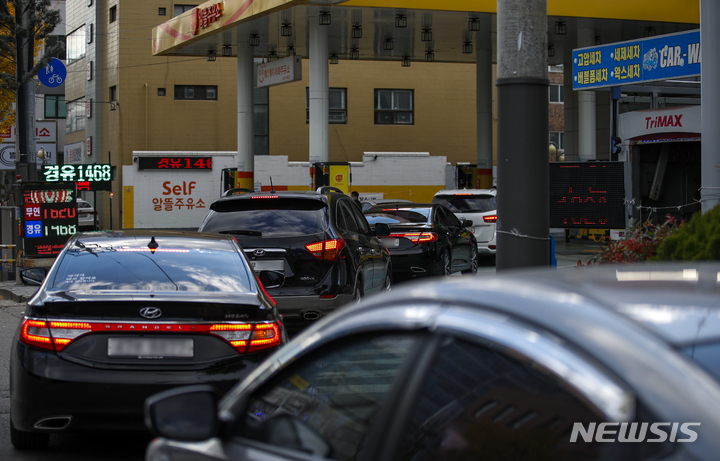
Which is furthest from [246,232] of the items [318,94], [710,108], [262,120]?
[262,120]

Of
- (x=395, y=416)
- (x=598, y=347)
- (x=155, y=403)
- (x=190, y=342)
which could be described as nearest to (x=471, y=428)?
(x=395, y=416)

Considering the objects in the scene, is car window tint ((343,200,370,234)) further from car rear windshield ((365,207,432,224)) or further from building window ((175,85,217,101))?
building window ((175,85,217,101))

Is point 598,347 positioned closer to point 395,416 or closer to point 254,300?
point 395,416

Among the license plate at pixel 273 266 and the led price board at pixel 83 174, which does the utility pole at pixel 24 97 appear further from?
the license plate at pixel 273 266

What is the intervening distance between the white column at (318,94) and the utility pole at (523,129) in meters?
17.7

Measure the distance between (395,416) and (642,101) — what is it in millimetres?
25996

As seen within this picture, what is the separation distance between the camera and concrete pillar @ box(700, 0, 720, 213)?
8125mm

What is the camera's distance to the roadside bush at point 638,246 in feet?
26.0

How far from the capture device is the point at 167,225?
112 feet

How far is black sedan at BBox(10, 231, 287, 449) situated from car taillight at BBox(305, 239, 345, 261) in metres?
3.22

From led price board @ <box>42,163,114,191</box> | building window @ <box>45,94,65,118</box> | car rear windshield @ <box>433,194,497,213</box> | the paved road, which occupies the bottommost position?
the paved road

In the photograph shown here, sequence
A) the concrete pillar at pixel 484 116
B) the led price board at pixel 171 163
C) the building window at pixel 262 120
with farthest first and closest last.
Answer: the building window at pixel 262 120 → the led price board at pixel 171 163 → the concrete pillar at pixel 484 116

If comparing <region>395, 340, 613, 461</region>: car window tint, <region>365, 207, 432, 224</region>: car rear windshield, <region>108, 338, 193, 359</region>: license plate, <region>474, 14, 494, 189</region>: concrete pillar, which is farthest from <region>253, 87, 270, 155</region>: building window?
<region>395, 340, 613, 461</region>: car window tint

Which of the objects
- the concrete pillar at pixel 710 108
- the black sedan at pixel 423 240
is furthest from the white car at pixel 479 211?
the concrete pillar at pixel 710 108
